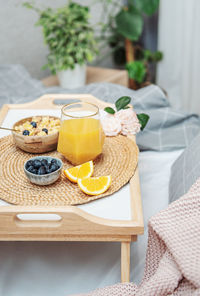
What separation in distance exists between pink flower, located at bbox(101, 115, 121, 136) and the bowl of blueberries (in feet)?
0.98

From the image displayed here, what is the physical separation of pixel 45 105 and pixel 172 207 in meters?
0.78

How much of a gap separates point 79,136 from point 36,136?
143 mm

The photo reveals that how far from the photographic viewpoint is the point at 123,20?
262 centimetres

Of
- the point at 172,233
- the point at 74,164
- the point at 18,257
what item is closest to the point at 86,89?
the point at 74,164

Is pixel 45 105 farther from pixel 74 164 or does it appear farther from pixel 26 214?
pixel 26 214

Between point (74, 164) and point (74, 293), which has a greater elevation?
point (74, 164)

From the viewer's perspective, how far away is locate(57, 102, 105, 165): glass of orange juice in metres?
0.94

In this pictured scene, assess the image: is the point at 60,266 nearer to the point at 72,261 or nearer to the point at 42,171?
the point at 72,261

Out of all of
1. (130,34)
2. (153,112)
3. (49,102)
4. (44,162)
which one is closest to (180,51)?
(130,34)

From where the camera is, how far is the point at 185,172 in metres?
1.13

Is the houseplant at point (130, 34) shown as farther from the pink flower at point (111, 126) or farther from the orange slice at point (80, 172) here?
the orange slice at point (80, 172)

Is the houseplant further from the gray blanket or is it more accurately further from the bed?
→ the bed

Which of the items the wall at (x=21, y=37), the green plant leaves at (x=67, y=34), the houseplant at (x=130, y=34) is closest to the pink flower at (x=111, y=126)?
the green plant leaves at (x=67, y=34)

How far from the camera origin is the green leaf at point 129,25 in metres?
2.61
